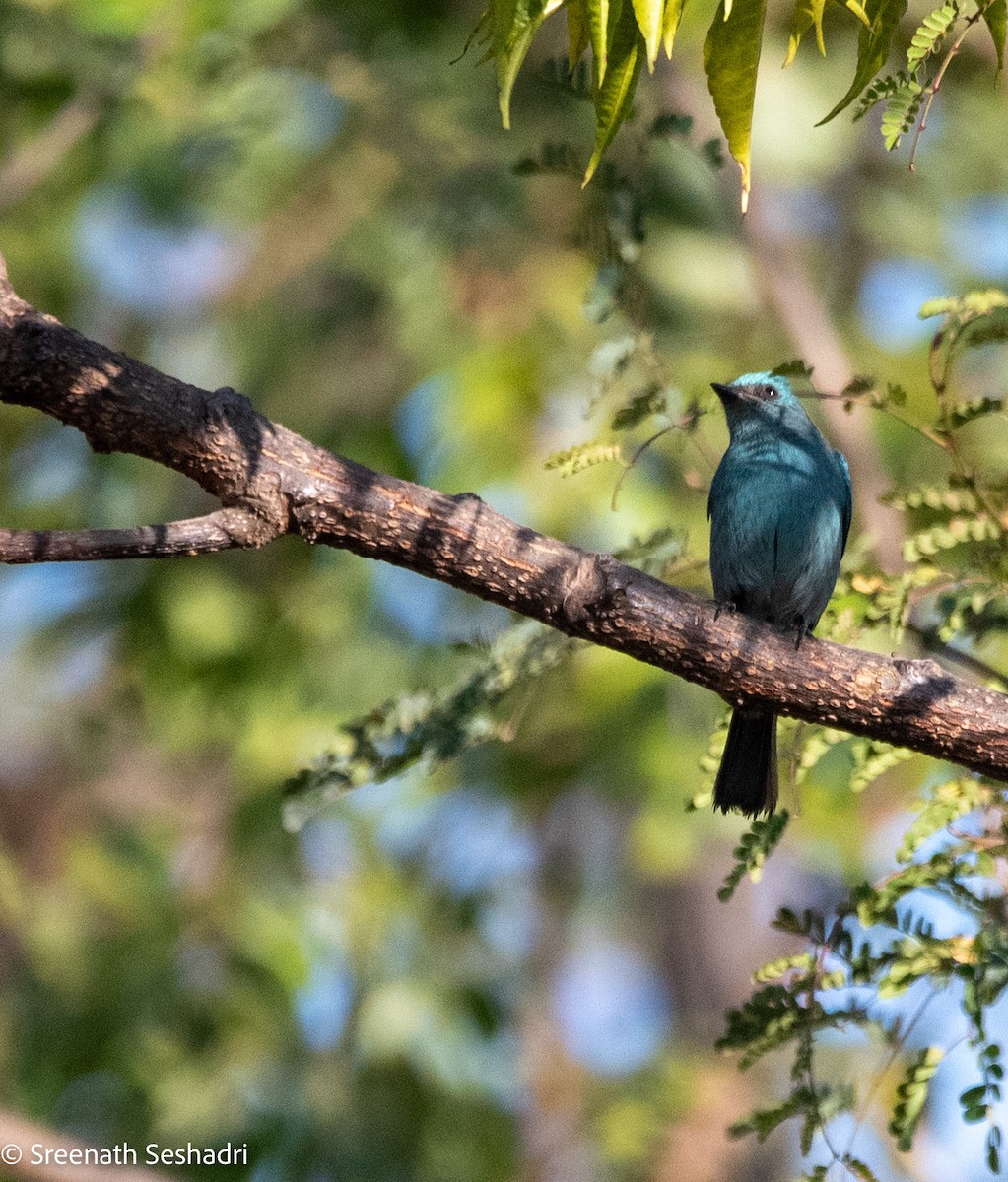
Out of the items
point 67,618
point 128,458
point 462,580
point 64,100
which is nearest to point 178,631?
point 67,618

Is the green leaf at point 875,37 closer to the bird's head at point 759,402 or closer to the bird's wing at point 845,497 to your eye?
the bird's head at point 759,402

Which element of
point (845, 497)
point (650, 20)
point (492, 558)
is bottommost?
point (492, 558)

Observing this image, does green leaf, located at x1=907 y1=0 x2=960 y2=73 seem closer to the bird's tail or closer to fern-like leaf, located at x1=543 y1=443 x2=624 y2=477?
fern-like leaf, located at x1=543 y1=443 x2=624 y2=477

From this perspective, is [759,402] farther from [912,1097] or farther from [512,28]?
[512,28]

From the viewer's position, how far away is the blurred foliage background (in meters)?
5.57

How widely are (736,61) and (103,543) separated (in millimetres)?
1302

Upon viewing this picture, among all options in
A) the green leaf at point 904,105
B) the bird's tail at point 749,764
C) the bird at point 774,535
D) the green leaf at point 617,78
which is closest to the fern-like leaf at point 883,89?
the green leaf at point 904,105

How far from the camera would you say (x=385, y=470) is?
594 cm

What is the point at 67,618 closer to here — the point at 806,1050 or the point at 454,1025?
the point at 454,1025

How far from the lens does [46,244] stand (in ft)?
23.4

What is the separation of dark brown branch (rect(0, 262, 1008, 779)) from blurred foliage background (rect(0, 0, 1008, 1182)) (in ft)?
4.96

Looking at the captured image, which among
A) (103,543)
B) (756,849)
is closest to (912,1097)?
(756,849)

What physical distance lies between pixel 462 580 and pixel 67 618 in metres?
3.74

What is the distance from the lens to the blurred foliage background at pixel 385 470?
5574 mm
